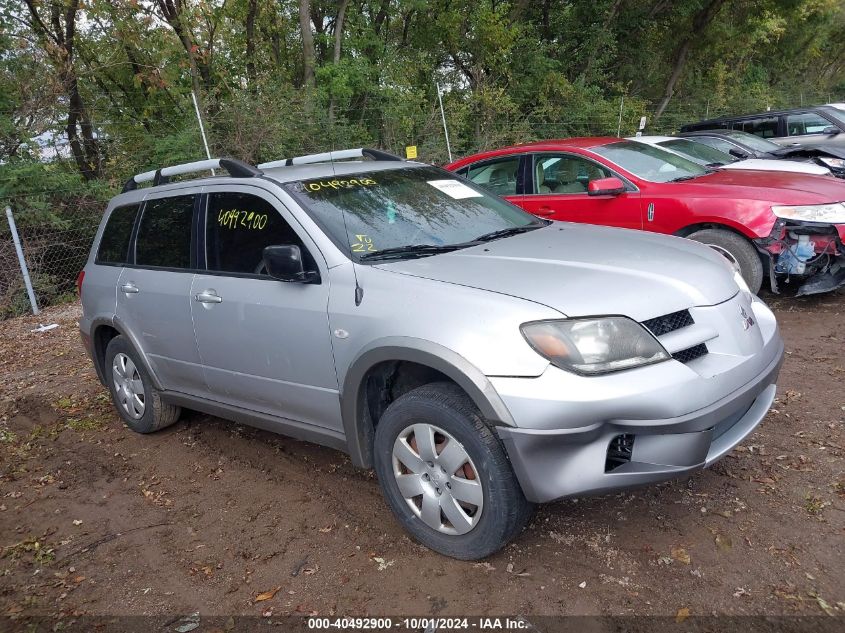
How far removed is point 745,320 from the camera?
308 centimetres

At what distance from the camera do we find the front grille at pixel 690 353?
275cm

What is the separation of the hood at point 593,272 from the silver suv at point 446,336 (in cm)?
1

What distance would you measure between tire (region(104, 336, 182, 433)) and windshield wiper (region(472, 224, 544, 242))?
8.11 ft

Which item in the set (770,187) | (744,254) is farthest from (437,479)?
(770,187)

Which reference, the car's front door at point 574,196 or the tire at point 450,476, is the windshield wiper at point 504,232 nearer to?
the tire at point 450,476

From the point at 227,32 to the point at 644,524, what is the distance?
14.9 m

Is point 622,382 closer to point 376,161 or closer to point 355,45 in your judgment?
point 376,161

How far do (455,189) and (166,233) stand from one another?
6.12 ft

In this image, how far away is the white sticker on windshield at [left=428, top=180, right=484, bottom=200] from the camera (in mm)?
4086

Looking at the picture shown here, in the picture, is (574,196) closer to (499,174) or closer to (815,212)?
(499,174)

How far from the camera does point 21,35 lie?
11117 mm

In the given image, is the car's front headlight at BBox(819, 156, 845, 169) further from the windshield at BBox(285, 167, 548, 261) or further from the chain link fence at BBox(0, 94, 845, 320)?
the chain link fence at BBox(0, 94, 845, 320)

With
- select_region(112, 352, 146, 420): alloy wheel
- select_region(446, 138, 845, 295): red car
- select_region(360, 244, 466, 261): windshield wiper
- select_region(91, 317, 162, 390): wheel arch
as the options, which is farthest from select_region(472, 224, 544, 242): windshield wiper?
select_region(112, 352, 146, 420): alloy wheel

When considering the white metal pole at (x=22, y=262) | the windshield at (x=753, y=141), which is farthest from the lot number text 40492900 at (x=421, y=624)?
the windshield at (x=753, y=141)
